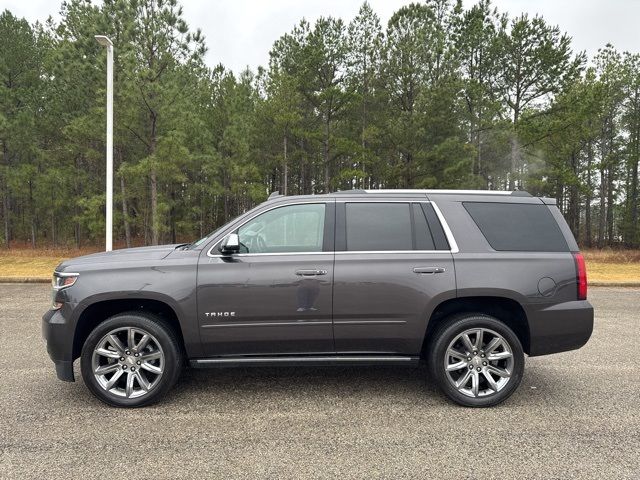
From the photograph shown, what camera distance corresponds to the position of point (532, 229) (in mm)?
4027

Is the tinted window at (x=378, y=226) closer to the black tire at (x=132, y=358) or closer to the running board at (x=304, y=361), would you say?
the running board at (x=304, y=361)

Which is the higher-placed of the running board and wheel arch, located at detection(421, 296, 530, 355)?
wheel arch, located at detection(421, 296, 530, 355)

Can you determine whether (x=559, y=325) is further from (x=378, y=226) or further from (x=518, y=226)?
(x=378, y=226)

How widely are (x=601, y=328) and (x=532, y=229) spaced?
3888 mm

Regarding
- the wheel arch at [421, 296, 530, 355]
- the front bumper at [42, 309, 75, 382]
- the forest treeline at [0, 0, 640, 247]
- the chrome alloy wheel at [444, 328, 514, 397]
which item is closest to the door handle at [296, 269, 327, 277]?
the wheel arch at [421, 296, 530, 355]

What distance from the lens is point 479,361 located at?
386 cm

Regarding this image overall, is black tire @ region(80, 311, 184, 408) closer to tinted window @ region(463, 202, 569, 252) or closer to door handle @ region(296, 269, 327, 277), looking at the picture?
door handle @ region(296, 269, 327, 277)

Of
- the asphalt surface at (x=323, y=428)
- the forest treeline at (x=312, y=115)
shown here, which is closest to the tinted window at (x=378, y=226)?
the asphalt surface at (x=323, y=428)

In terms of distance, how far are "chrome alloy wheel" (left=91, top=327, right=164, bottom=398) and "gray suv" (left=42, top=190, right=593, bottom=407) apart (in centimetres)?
1

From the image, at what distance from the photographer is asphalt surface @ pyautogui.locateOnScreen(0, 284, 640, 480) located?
287 centimetres

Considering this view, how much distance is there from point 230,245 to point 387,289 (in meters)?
1.41

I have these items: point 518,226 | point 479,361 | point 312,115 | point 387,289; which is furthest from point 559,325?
point 312,115

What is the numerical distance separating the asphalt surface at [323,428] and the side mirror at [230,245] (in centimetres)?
136

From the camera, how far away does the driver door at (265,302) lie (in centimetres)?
378
